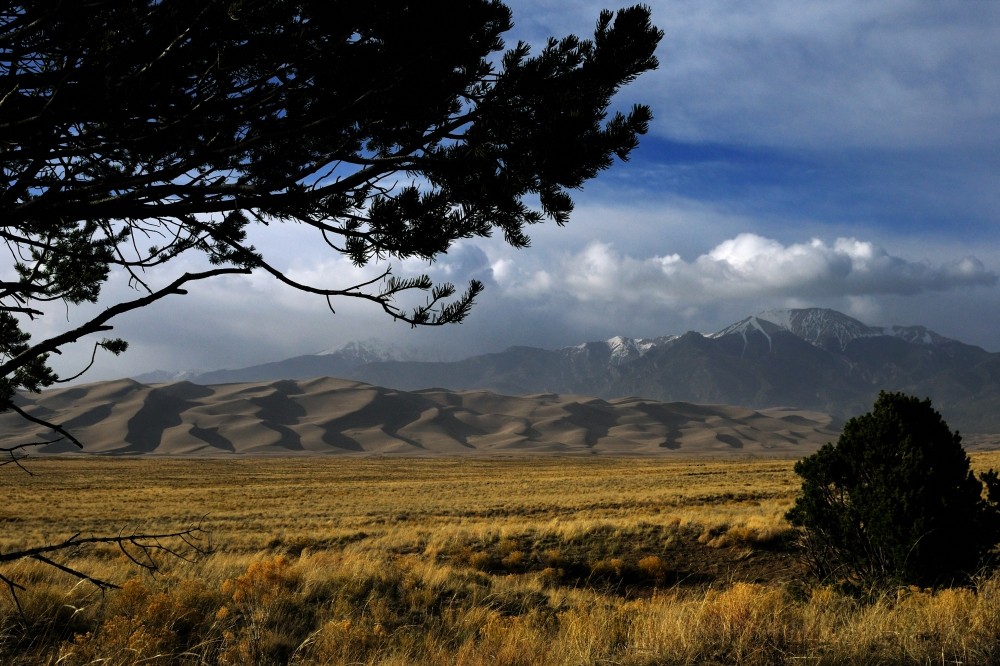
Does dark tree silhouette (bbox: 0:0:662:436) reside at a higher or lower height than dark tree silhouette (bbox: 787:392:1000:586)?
higher

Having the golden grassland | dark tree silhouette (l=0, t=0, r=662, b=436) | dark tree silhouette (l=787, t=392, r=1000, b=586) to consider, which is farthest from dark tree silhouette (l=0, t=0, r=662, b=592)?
dark tree silhouette (l=787, t=392, r=1000, b=586)

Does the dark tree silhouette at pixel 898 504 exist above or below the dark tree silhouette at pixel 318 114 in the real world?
below

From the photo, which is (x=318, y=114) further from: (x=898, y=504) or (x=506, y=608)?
(x=898, y=504)

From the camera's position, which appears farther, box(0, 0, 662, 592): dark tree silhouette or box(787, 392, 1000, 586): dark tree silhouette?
box(787, 392, 1000, 586): dark tree silhouette

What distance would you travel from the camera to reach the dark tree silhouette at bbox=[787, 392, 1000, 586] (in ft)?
26.8

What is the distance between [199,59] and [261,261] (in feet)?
4.31

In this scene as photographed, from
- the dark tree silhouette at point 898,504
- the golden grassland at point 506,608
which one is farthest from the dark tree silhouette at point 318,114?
the dark tree silhouette at point 898,504

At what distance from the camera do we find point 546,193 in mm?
4703

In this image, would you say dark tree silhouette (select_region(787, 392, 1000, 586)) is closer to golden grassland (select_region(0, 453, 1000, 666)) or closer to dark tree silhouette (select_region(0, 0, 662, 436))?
golden grassland (select_region(0, 453, 1000, 666))

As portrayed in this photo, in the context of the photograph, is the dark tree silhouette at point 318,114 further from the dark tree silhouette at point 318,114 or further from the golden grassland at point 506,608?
the golden grassland at point 506,608

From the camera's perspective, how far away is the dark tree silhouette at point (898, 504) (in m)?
8.16

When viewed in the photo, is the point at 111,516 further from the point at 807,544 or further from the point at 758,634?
the point at 758,634

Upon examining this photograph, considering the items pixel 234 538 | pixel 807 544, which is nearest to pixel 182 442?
pixel 234 538

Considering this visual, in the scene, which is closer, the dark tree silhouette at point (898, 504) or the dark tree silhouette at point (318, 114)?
the dark tree silhouette at point (318, 114)
